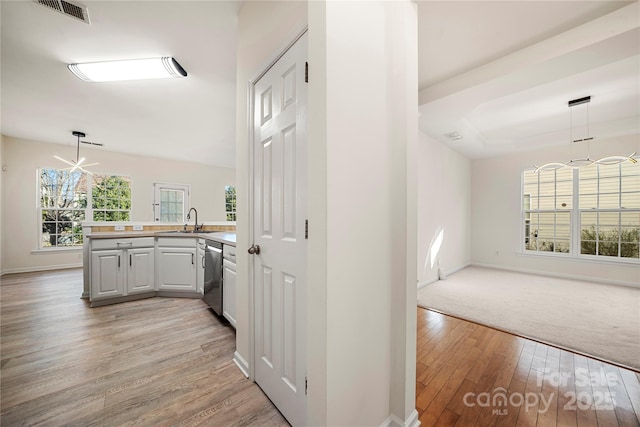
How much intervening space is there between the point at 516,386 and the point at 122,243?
4395 millimetres

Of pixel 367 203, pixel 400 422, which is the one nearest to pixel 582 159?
pixel 367 203

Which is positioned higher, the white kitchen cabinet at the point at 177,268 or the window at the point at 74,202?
the window at the point at 74,202

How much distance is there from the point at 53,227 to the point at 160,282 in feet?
13.4

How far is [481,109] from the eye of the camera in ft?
11.6

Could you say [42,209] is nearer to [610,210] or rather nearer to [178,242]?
[178,242]

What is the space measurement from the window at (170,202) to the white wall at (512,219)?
25.3 ft

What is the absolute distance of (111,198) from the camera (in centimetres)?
571

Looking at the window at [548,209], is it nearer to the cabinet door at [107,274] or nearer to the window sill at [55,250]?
the cabinet door at [107,274]

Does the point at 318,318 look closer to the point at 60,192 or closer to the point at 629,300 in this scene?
the point at 629,300

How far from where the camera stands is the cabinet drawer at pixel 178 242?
3.26m

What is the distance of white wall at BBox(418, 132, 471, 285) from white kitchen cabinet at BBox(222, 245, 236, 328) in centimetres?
299

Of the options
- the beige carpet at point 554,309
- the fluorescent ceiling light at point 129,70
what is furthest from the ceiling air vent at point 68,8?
the beige carpet at point 554,309

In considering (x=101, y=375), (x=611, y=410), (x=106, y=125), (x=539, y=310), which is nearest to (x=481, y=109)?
(x=539, y=310)

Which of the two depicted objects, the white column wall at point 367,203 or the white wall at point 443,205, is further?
the white wall at point 443,205
